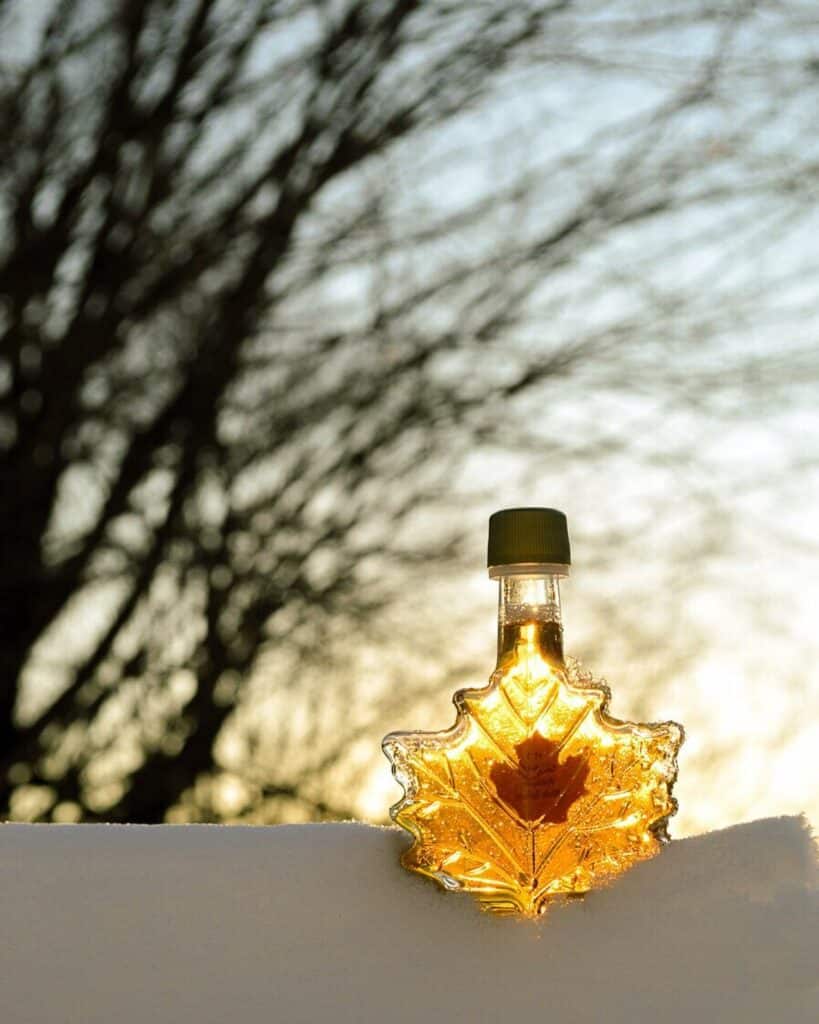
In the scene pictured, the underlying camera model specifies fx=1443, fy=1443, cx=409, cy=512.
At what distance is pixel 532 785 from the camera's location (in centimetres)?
62

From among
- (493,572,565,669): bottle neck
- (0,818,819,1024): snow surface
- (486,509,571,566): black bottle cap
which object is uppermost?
(486,509,571,566): black bottle cap

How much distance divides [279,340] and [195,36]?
1.25 feet

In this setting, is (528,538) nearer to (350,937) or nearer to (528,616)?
(528,616)

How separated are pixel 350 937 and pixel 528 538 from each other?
7.0 inches

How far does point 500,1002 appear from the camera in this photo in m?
0.56

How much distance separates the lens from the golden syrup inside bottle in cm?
61

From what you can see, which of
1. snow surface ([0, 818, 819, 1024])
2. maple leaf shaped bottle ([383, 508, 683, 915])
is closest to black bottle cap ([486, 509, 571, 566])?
maple leaf shaped bottle ([383, 508, 683, 915])

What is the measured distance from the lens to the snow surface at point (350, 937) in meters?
0.56

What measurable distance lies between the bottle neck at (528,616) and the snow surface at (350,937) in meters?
0.10

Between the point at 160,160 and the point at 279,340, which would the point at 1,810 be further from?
the point at 160,160

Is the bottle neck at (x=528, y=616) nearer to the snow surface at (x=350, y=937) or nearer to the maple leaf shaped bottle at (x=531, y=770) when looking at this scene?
the maple leaf shaped bottle at (x=531, y=770)


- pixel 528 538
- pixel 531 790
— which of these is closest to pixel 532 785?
pixel 531 790

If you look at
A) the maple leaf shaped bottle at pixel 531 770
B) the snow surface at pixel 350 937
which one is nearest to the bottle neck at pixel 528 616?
the maple leaf shaped bottle at pixel 531 770

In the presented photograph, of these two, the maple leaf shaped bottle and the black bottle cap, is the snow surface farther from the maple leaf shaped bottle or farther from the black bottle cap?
the black bottle cap
